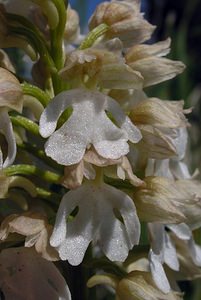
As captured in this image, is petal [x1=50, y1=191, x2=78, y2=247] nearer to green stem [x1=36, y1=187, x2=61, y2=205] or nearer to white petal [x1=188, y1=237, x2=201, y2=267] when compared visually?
green stem [x1=36, y1=187, x2=61, y2=205]

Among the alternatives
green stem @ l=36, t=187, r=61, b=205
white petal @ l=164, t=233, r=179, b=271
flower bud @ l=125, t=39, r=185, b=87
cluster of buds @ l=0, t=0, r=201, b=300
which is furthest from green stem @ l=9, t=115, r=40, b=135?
white petal @ l=164, t=233, r=179, b=271

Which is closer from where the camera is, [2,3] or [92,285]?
[92,285]

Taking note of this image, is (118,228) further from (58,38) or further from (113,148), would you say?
(58,38)

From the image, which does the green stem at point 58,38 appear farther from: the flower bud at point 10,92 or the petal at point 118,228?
the petal at point 118,228

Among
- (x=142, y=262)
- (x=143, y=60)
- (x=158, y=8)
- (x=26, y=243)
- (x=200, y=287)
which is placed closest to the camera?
(x=26, y=243)

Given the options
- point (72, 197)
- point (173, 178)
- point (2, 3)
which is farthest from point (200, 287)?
point (2, 3)

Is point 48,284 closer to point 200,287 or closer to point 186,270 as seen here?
point 186,270

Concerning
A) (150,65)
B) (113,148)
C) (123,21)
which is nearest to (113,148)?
(113,148)
